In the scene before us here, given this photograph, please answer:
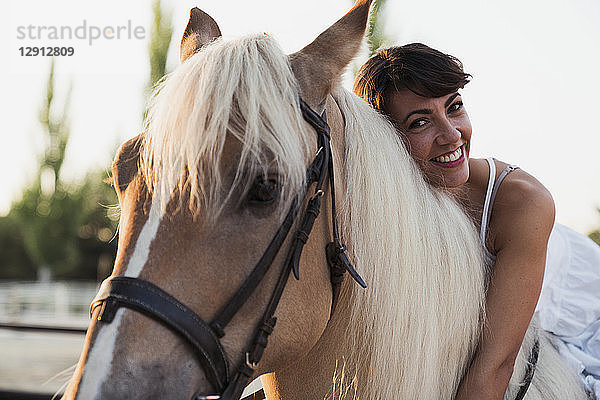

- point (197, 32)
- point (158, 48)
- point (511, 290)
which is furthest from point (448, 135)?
point (158, 48)

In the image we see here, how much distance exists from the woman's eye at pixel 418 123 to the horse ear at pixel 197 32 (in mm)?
693

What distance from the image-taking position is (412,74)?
175 centimetres

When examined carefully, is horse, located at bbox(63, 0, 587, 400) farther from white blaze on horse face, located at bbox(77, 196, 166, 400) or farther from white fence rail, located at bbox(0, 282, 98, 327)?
white fence rail, located at bbox(0, 282, 98, 327)

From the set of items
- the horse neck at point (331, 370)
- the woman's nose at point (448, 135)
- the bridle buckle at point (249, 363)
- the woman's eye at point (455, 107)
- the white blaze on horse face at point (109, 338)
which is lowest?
the horse neck at point (331, 370)

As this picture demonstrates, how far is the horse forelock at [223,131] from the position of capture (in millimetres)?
1215

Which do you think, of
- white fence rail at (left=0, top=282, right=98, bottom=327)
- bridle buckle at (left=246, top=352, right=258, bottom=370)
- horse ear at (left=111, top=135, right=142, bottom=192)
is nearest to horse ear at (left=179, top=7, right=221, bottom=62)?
horse ear at (left=111, top=135, right=142, bottom=192)

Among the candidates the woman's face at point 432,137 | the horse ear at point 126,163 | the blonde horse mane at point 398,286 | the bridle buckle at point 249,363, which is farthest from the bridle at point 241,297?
the woman's face at point 432,137

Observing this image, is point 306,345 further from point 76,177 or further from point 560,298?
point 76,177

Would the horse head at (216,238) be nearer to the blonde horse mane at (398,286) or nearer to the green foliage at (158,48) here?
the blonde horse mane at (398,286)

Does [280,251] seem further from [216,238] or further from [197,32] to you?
[197,32]

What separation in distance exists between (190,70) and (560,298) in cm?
159

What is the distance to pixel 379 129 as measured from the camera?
1.64m

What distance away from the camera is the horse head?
44.2 inches

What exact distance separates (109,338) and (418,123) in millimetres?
1146
